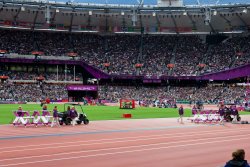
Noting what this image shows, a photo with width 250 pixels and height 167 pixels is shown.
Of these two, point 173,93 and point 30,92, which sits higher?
point 30,92

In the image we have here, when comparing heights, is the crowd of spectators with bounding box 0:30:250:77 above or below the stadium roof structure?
below

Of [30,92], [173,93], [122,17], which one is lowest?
[173,93]

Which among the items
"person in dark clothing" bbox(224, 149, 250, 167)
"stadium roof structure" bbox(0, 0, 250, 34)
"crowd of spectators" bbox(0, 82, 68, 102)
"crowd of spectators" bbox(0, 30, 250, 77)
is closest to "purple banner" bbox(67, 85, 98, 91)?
"crowd of spectators" bbox(0, 82, 68, 102)

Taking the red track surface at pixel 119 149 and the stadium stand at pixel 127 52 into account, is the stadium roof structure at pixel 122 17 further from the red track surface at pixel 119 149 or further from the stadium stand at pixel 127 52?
the red track surface at pixel 119 149

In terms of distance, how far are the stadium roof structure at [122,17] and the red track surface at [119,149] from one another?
197 feet

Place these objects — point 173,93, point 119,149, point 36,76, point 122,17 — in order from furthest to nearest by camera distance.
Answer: point 122,17 → point 36,76 → point 173,93 → point 119,149

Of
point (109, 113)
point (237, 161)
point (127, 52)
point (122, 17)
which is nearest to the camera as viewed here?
point (237, 161)

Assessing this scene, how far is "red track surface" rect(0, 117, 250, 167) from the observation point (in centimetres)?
1491

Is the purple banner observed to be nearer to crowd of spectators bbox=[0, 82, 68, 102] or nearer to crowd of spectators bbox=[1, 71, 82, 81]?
crowd of spectators bbox=[0, 82, 68, 102]

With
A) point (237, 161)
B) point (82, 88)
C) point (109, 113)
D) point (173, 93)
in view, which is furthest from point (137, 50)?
point (237, 161)

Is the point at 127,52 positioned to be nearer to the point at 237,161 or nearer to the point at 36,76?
the point at 36,76

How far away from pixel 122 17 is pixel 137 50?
9.86m

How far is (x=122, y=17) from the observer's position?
91.9m

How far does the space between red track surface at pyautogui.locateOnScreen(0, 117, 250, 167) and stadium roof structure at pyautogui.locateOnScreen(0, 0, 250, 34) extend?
5994 centimetres
